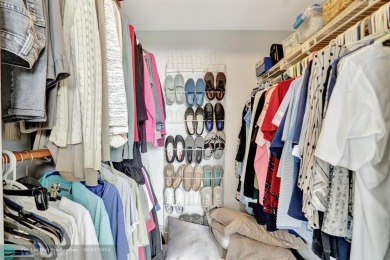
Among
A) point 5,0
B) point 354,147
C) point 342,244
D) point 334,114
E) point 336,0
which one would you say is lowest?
point 342,244

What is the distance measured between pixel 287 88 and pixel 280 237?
119 centimetres

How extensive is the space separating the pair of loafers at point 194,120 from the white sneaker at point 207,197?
0.55 m

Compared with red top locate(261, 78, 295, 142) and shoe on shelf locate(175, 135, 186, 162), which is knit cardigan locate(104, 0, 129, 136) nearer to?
red top locate(261, 78, 295, 142)

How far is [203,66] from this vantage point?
2.60 meters

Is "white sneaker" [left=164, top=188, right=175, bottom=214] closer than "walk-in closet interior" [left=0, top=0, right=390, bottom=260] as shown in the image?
No

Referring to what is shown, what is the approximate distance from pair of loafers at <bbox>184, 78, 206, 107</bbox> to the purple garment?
5.02ft

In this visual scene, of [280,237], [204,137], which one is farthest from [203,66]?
[280,237]

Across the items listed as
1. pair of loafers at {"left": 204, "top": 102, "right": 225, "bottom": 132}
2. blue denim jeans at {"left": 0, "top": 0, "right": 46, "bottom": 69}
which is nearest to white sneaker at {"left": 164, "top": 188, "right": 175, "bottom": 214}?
pair of loafers at {"left": 204, "top": 102, "right": 225, "bottom": 132}

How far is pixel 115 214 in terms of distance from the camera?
1.07 meters

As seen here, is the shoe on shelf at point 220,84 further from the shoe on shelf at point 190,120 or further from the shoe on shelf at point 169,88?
the shoe on shelf at point 169,88

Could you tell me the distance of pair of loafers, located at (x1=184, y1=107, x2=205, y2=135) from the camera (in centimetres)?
254

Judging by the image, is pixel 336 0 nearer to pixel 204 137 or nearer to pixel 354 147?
pixel 354 147

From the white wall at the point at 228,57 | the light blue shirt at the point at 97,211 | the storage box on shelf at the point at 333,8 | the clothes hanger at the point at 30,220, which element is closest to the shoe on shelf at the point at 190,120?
the white wall at the point at 228,57

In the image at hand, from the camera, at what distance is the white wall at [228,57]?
8.54ft
